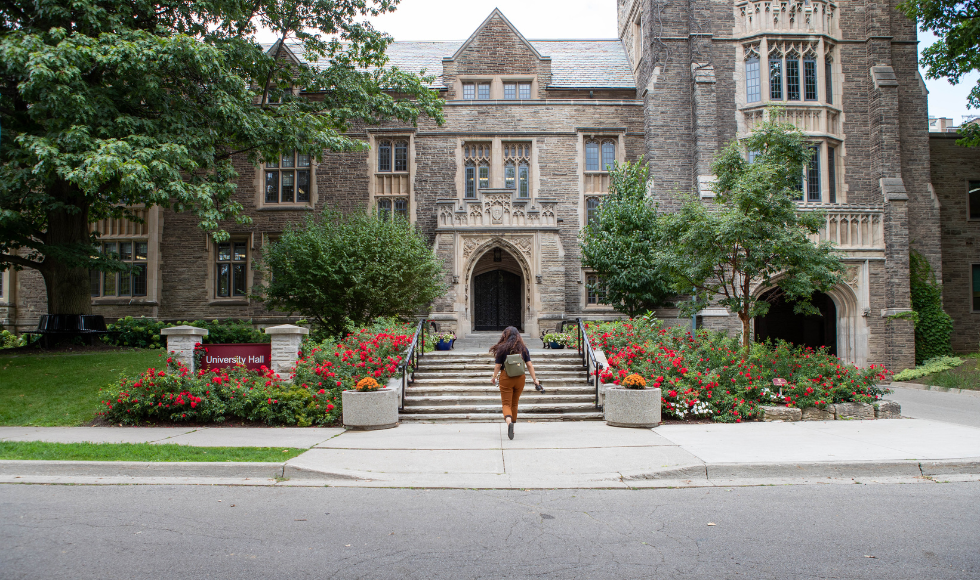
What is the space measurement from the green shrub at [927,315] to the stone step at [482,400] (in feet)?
52.4

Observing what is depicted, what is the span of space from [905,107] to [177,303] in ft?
91.8

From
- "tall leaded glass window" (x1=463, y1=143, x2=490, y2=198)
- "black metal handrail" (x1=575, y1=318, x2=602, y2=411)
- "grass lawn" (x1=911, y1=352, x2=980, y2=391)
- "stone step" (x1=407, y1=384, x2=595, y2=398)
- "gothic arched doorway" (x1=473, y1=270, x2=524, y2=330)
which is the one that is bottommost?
"grass lawn" (x1=911, y1=352, x2=980, y2=391)

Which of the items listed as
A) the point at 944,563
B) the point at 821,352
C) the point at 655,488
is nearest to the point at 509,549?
the point at 655,488

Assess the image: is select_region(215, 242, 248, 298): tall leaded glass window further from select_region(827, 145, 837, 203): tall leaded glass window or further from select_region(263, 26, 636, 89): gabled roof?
select_region(827, 145, 837, 203): tall leaded glass window

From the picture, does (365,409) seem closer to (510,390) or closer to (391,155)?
(510,390)

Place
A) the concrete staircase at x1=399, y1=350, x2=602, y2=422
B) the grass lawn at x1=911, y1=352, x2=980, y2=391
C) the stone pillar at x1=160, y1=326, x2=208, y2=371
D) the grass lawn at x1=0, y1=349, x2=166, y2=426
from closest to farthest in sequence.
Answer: the grass lawn at x1=0, y1=349, x2=166, y2=426 → the concrete staircase at x1=399, y1=350, x2=602, y2=422 → the stone pillar at x1=160, y1=326, x2=208, y2=371 → the grass lawn at x1=911, y1=352, x2=980, y2=391

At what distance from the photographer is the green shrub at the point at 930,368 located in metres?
18.1

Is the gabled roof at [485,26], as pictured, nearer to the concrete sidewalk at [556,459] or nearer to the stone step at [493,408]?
the stone step at [493,408]

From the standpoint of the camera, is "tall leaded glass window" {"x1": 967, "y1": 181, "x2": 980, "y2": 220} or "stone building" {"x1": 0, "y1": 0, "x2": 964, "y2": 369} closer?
"stone building" {"x1": 0, "y1": 0, "x2": 964, "y2": 369}

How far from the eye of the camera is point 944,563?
3.82 metres

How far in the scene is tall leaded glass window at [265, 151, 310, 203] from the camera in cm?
2225

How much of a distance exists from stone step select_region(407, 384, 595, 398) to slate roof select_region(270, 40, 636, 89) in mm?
15924

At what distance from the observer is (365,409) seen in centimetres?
903

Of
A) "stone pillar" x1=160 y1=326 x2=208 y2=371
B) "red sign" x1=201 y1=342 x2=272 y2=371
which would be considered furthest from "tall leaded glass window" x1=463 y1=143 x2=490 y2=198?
"stone pillar" x1=160 y1=326 x2=208 y2=371
